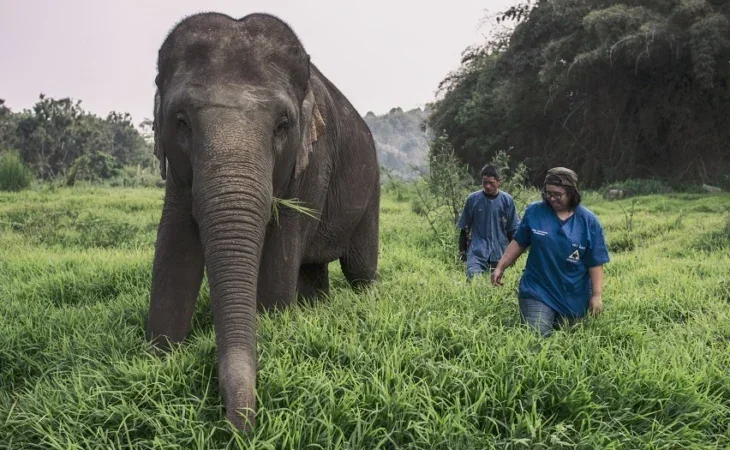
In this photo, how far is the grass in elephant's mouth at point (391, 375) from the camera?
99.8 inches

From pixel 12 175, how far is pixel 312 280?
12195 mm

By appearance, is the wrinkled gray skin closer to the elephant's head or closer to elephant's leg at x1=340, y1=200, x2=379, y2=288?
the elephant's head

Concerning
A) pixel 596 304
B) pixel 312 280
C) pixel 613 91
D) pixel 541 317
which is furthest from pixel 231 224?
pixel 613 91

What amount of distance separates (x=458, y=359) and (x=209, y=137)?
153cm

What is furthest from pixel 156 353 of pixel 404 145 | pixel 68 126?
pixel 404 145

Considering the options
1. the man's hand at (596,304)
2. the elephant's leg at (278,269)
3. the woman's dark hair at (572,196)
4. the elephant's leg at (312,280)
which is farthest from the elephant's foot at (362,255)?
the man's hand at (596,304)

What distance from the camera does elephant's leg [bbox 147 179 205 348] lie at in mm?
3500

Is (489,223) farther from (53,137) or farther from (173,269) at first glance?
(53,137)

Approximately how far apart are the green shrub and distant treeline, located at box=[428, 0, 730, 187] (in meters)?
11.1

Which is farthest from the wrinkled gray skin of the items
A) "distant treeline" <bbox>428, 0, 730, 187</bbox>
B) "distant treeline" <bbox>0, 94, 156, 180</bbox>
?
"distant treeline" <bbox>0, 94, 156, 180</bbox>

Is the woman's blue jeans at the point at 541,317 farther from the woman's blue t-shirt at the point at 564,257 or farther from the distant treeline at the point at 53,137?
the distant treeline at the point at 53,137

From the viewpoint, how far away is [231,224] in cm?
279

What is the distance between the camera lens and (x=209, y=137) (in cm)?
287

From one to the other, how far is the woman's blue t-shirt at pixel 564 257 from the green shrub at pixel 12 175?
13.6 meters
